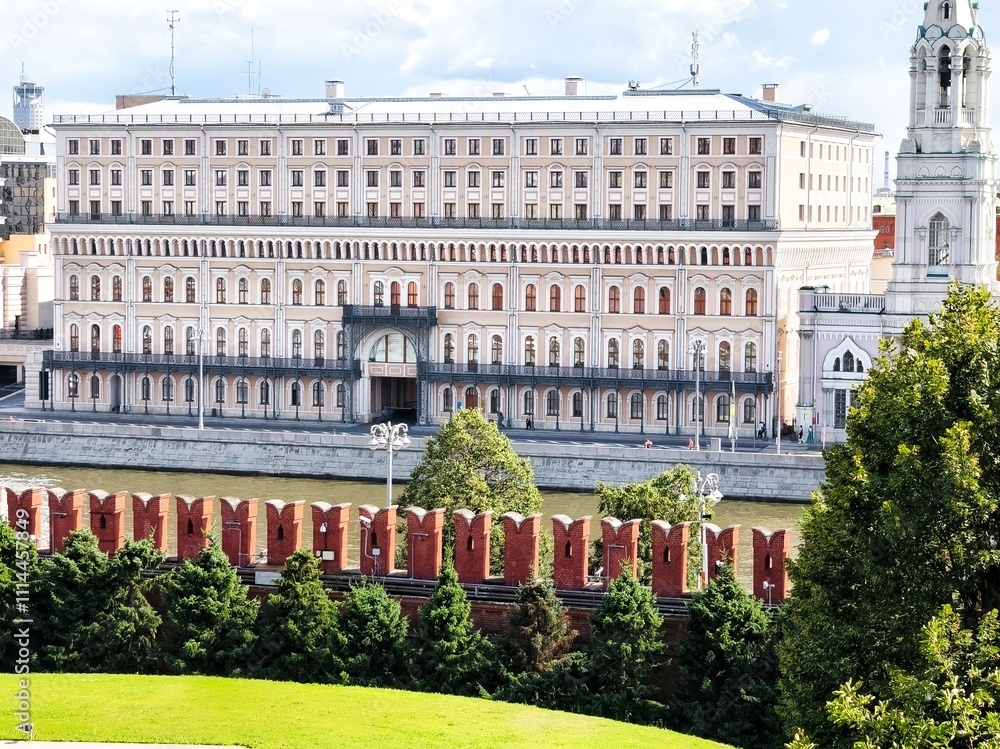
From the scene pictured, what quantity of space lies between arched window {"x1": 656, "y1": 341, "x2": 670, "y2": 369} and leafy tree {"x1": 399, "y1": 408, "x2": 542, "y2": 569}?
35.0 metres

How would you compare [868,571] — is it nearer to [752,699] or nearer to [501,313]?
[752,699]

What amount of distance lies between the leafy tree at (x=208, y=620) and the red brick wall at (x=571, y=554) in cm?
602

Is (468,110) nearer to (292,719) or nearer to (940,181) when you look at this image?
(940,181)

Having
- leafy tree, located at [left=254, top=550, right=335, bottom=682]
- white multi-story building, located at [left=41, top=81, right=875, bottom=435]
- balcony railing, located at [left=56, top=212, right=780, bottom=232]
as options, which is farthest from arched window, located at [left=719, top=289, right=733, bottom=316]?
leafy tree, located at [left=254, top=550, right=335, bottom=682]

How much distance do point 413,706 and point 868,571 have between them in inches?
398

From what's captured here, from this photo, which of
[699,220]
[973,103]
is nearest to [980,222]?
[973,103]

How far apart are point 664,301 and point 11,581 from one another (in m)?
53.6

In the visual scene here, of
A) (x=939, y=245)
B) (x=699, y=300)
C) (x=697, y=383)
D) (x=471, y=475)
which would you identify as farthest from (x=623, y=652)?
(x=699, y=300)

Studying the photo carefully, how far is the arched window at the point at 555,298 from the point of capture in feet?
314

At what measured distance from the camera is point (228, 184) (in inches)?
3971

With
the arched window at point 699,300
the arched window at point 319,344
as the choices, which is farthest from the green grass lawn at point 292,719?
the arched window at point 319,344

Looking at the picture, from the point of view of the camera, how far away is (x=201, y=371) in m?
94.9

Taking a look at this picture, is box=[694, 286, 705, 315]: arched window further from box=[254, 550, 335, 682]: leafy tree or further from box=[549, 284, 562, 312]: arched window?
box=[254, 550, 335, 682]: leafy tree

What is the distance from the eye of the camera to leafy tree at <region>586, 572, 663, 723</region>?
4038cm
